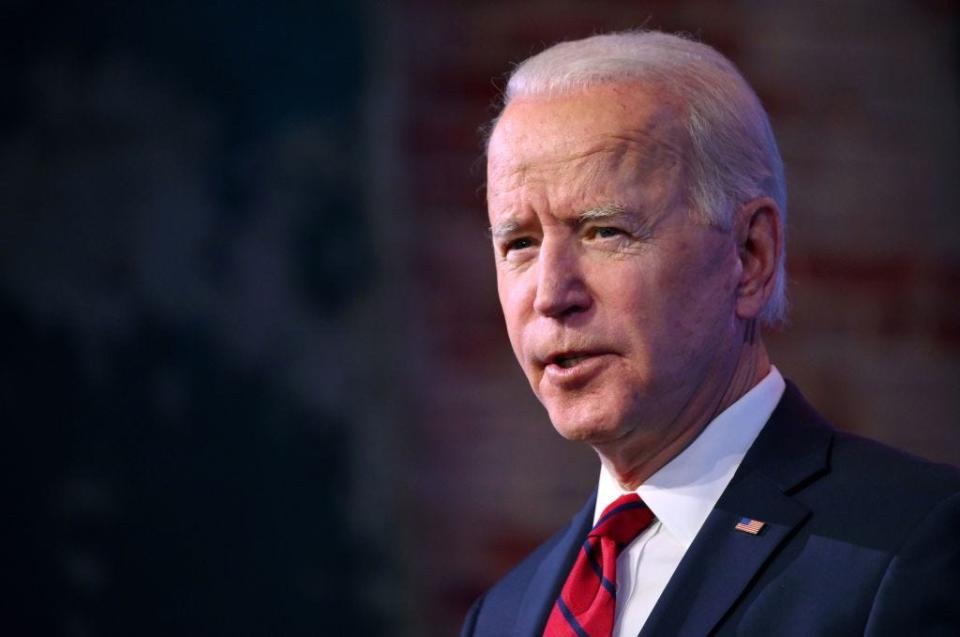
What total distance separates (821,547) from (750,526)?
10 centimetres

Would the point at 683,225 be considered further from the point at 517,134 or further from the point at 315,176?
the point at 315,176

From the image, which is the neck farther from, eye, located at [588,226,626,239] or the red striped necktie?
eye, located at [588,226,626,239]

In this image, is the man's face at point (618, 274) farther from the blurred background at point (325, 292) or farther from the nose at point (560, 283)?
the blurred background at point (325, 292)

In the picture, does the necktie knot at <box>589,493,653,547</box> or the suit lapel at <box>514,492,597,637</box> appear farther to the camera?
the suit lapel at <box>514,492,597,637</box>

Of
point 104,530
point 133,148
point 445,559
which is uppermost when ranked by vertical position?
point 133,148

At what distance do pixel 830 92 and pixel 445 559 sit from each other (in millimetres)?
1264

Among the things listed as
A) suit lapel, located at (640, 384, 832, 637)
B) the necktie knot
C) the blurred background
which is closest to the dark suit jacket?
suit lapel, located at (640, 384, 832, 637)

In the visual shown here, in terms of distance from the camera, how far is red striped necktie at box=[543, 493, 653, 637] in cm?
170

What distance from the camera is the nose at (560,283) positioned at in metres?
1.67

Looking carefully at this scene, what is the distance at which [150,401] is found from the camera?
2.88 meters

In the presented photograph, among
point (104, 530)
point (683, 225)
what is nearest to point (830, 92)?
point (683, 225)

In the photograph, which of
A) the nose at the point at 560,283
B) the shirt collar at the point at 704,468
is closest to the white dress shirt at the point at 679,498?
the shirt collar at the point at 704,468

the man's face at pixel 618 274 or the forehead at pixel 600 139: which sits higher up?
the forehead at pixel 600 139

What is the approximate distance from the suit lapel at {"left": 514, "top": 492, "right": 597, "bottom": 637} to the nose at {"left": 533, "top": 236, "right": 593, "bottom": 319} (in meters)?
0.39
